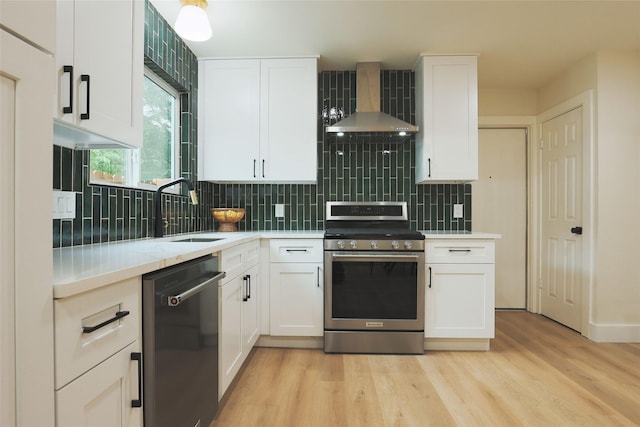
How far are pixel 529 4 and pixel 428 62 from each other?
2.64ft

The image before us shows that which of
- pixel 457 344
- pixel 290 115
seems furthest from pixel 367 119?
pixel 457 344

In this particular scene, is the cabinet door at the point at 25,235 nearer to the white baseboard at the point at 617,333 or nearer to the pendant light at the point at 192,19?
the pendant light at the point at 192,19

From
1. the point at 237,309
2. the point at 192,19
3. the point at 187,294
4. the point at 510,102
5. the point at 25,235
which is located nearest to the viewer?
the point at 25,235

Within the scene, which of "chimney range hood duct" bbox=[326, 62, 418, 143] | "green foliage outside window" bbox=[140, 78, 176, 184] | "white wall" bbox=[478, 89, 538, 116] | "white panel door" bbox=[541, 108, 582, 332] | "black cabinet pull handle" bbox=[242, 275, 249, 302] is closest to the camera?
"black cabinet pull handle" bbox=[242, 275, 249, 302]

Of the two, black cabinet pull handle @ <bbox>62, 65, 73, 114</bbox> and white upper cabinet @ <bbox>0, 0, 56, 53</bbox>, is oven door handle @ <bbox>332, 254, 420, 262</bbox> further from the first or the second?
white upper cabinet @ <bbox>0, 0, 56, 53</bbox>

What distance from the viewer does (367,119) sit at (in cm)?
288

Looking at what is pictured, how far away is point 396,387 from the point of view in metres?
2.08

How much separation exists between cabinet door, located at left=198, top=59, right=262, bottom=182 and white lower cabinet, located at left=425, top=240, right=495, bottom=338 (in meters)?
1.67

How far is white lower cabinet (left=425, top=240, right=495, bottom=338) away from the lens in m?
2.63

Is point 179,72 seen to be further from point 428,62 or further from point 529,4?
point 529,4

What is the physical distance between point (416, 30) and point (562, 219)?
7.42 feet

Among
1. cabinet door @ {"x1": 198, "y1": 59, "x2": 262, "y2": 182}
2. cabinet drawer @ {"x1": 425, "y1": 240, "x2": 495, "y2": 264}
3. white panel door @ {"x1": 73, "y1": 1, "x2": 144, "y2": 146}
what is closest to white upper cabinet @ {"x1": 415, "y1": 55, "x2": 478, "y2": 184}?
cabinet drawer @ {"x1": 425, "y1": 240, "x2": 495, "y2": 264}

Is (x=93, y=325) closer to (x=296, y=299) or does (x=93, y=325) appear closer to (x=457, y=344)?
(x=296, y=299)

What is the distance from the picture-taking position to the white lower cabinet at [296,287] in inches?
105
